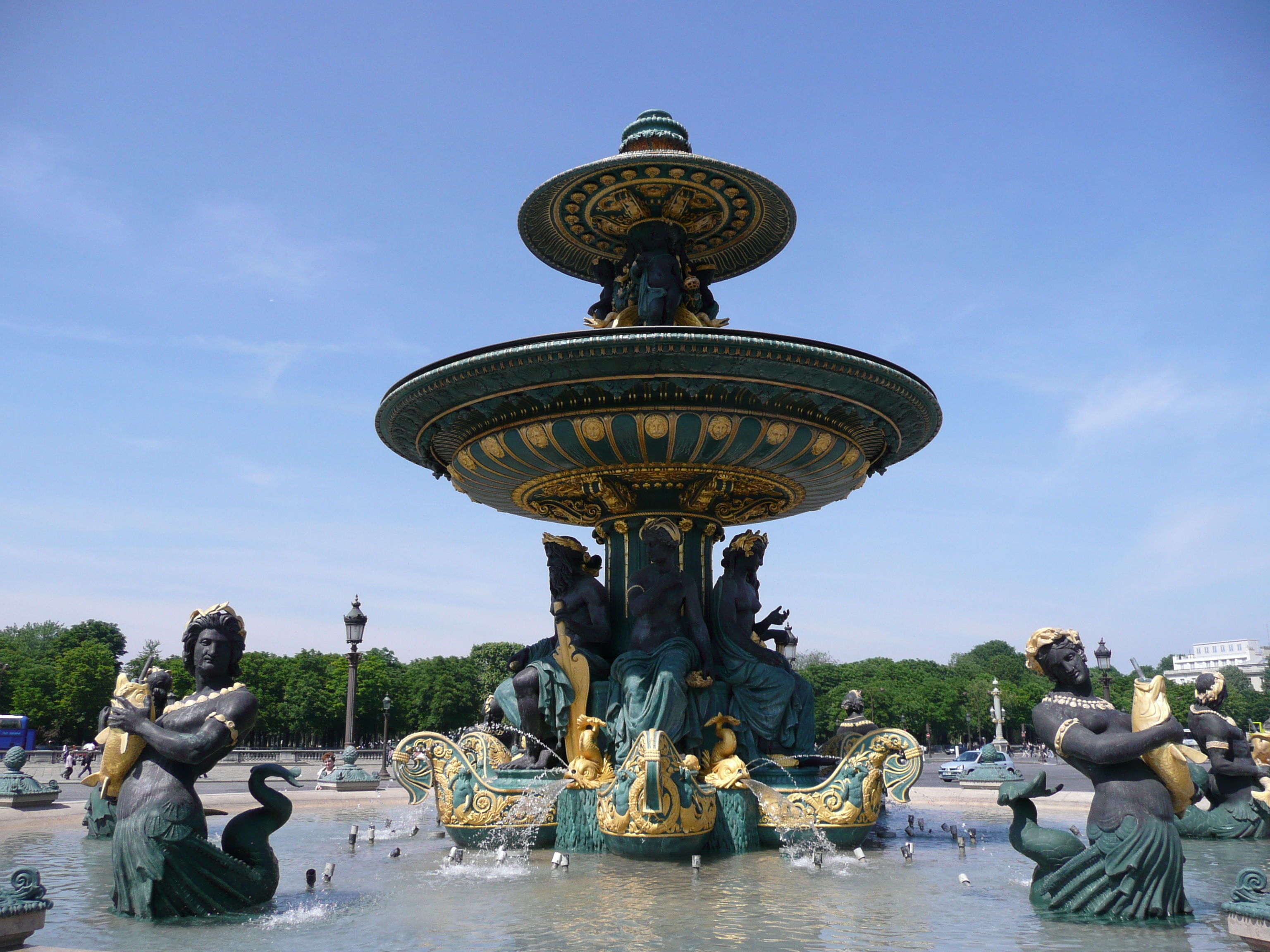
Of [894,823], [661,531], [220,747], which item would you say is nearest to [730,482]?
[661,531]

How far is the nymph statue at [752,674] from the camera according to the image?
29.9 ft

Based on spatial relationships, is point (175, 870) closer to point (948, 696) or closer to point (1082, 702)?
point (1082, 702)

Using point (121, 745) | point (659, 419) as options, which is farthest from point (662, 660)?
point (121, 745)

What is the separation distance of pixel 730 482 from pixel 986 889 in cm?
472

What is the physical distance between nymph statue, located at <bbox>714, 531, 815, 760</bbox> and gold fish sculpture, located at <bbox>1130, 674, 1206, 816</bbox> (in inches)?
168

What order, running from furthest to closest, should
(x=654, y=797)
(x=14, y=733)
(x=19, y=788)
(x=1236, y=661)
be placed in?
(x=1236, y=661) < (x=14, y=733) < (x=19, y=788) < (x=654, y=797)

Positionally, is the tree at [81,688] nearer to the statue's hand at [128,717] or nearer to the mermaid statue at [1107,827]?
the statue's hand at [128,717]

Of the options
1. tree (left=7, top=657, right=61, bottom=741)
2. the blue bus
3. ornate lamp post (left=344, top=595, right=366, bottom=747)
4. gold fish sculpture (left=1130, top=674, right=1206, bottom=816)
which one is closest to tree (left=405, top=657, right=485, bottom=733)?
tree (left=7, top=657, right=61, bottom=741)

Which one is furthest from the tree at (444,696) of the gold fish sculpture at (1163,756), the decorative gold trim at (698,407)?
the gold fish sculpture at (1163,756)

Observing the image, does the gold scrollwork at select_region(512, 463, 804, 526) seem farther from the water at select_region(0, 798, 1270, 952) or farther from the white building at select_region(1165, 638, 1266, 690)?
the white building at select_region(1165, 638, 1266, 690)

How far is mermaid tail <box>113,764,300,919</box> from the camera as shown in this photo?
16.6ft

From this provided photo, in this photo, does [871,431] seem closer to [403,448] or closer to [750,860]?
[750,860]

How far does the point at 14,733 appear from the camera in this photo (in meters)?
37.2

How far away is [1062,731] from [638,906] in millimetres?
2672
